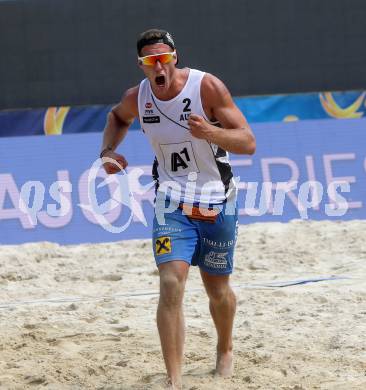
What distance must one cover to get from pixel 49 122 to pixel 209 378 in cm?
724

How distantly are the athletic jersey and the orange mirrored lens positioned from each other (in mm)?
145

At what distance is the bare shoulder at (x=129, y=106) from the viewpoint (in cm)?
454

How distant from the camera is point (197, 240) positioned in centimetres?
441

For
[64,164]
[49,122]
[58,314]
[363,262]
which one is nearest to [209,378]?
[58,314]

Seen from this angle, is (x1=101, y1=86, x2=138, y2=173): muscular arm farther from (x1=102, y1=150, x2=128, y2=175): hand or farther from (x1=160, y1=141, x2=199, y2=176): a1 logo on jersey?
(x1=160, y1=141, x2=199, y2=176): a1 logo on jersey

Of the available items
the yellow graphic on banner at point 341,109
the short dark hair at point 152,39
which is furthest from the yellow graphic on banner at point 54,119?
the short dark hair at point 152,39

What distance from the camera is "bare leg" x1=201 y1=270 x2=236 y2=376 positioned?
4520 mm

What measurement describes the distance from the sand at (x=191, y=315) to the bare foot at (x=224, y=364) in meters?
0.05

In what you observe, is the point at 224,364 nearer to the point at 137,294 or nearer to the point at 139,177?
the point at 137,294

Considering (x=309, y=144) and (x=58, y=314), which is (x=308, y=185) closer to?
(x=309, y=144)

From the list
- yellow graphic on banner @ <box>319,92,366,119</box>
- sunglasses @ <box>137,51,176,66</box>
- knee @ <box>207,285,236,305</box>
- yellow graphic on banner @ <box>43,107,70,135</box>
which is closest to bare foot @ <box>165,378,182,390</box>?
knee @ <box>207,285,236,305</box>

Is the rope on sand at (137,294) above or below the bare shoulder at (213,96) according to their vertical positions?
below

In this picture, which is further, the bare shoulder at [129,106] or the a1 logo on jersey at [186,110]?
the bare shoulder at [129,106]

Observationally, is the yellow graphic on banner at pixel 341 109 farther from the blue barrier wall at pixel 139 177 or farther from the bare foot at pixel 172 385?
the bare foot at pixel 172 385
